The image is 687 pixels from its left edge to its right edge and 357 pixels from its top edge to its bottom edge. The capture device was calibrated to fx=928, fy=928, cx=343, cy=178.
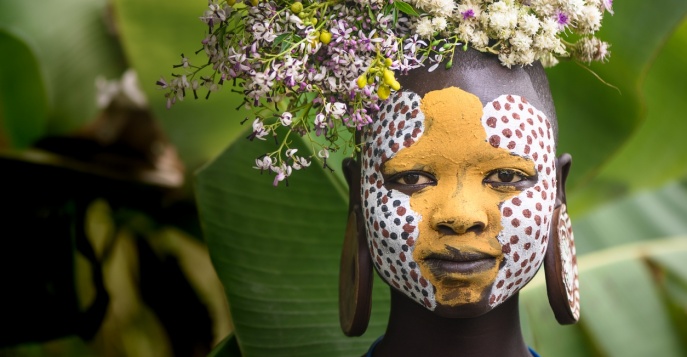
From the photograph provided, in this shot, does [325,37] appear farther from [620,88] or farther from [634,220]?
[634,220]

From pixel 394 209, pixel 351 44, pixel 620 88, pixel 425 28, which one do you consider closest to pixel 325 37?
pixel 351 44

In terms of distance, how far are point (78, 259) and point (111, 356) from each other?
0.93 feet

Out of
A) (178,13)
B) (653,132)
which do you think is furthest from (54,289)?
(653,132)

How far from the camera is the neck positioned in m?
1.42

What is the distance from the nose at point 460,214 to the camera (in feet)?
4.21

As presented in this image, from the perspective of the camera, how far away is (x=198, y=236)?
2.69 meters

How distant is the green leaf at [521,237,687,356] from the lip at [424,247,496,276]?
722 mm

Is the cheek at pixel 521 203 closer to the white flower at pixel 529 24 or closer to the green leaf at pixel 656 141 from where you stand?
the white flower at pixel 529 24

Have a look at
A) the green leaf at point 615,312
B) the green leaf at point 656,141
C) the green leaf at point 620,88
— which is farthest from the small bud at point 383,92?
the green leaf at point 656,141

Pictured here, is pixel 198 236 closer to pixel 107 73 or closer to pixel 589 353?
pixel 107 73

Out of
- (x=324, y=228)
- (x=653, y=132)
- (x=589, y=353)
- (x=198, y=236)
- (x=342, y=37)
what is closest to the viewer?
(x=342, y=37)

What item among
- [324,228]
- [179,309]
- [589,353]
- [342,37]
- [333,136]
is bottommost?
[179,309]

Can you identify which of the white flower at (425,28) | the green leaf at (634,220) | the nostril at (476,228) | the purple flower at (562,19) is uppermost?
the purple flower at (562,19)

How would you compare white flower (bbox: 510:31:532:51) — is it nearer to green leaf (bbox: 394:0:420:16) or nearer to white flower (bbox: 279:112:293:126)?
green leaf (bbox: 394:0:420:16)
